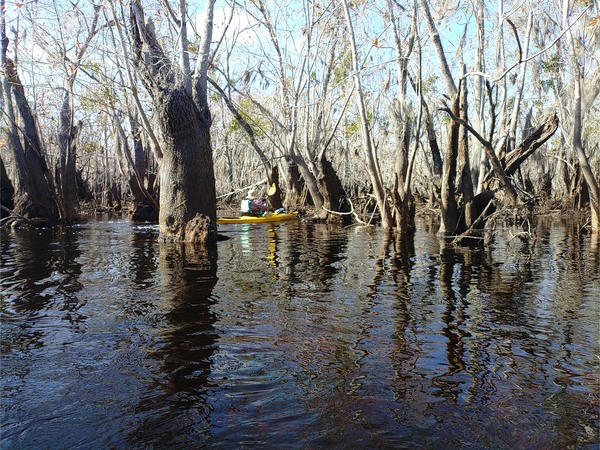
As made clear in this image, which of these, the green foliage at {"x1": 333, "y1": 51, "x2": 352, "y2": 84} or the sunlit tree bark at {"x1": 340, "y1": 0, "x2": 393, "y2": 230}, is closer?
the sunlit tree bark at {"x1": 340, "y1": 0, "x2": 393, "y2": 230}

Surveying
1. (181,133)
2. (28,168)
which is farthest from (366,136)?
(28,168)

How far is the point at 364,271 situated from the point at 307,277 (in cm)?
103

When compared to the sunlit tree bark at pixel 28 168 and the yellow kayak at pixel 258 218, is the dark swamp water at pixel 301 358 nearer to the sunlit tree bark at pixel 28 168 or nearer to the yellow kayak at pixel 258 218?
the sunlit tree bark at pixel 28 168

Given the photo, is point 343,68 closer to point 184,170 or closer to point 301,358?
point 184,170

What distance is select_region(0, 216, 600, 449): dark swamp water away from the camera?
3271 millimetres

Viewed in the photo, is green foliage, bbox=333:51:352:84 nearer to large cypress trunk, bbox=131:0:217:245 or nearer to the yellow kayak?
the yellow kayak

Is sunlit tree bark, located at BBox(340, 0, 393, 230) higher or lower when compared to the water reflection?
higher

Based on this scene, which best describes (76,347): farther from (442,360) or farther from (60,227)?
(60,227)

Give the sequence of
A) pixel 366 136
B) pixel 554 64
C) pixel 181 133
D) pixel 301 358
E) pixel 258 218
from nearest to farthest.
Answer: pixel 301 358 → pixel 181 133 → pixel 366 136 → pixel 554 64 → pixel 258 218

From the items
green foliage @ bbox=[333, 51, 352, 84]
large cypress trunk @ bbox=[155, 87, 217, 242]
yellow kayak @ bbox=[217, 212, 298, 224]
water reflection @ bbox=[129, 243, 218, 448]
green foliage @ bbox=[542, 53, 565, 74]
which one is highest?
green foliage @ bbox=[333, 51, 352, 84]

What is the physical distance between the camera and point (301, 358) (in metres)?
4.52

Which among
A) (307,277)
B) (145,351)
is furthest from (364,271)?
(145,351)

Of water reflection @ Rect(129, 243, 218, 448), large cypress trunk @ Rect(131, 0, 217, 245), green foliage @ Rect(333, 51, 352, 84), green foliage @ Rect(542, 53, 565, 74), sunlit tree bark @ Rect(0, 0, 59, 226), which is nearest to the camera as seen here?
water reflection @ Rect(129, 243, 218, 448)

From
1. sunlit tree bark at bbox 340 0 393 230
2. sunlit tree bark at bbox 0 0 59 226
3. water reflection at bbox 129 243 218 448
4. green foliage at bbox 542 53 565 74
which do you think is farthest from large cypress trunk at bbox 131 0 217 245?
green foliage at bbox 542 53 565 74
